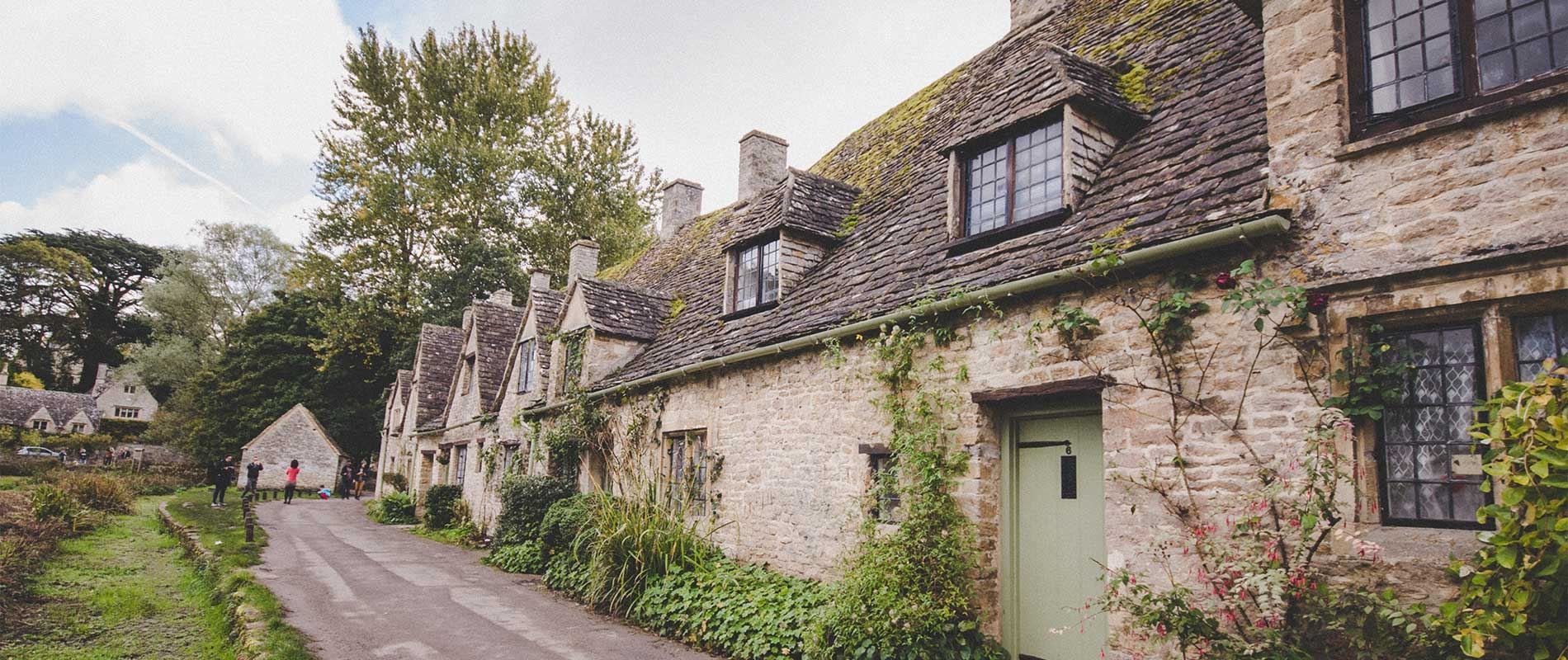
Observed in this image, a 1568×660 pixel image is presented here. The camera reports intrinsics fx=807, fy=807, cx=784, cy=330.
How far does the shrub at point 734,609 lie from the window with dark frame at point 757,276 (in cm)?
398

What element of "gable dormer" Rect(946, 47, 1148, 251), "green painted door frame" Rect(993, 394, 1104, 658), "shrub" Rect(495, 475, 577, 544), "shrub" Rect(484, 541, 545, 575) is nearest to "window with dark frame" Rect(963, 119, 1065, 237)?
"gable dormer" Rect(946, 47, 1148, 251)

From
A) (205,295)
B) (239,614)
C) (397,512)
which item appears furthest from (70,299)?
(239,614)

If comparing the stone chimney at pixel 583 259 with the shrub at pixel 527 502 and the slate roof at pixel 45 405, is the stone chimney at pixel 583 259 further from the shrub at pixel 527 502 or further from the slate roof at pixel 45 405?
the slate roof at pixel 45 405

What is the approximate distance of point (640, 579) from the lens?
1062cm

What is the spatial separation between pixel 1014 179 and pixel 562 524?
9463mm

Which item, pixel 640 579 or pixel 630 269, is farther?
pixel 630 269

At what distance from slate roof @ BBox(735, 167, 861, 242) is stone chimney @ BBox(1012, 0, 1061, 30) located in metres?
3.75

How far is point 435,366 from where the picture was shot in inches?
1224

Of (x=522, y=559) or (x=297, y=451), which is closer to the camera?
(x=522, y=559)

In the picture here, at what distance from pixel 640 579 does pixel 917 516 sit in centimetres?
468

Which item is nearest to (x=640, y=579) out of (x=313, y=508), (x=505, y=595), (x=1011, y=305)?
(x=505, y=595)

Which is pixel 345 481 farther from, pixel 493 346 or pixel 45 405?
pixel 45 405

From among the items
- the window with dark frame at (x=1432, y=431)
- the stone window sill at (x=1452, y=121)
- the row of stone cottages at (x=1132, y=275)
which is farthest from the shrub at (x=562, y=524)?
the stone window sill at (x=1452, y=121)

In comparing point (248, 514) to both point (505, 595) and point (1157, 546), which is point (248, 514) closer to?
point (505, 595)
